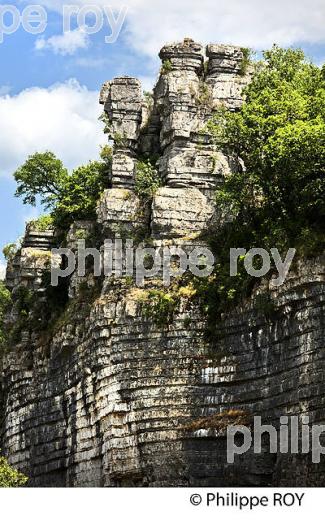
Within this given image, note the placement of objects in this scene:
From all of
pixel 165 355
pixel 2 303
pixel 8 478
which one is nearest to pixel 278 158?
pixel 165 355

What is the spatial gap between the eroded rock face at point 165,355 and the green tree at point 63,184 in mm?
2616

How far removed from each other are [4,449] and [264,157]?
2429cm

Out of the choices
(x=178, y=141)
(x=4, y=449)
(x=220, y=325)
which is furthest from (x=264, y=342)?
(x=4, y=449)

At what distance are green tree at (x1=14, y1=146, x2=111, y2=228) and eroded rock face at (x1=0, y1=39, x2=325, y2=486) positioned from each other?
2616 millimetres

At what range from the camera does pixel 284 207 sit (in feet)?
186

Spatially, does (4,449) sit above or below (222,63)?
below

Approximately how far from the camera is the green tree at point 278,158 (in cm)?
5516

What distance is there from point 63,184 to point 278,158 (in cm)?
1795
